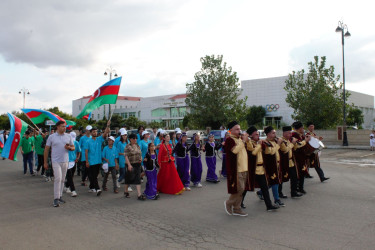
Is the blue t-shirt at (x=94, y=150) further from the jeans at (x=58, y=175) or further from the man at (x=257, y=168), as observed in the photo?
the man at (x=257, y=168)

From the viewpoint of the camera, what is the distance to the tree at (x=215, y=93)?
37062 mm

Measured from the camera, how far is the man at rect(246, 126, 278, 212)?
6344mm

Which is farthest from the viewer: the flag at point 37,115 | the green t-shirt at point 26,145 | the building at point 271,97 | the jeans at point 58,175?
the building at point 271,97

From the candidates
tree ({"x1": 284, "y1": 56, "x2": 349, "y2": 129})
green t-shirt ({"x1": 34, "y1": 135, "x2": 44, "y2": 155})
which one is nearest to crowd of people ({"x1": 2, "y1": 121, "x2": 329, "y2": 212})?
green t-shirt ({"x1": 34, "y1": 135, "x2": 44, "y2": 155})

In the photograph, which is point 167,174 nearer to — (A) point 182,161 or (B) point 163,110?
(A) point 182,161

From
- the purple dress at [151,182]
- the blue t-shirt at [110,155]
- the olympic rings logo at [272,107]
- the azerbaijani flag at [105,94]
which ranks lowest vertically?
the purple dress at [151,182]

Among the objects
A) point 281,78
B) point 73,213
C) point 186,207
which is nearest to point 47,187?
point 73,213

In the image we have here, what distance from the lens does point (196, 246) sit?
4547 millimetres

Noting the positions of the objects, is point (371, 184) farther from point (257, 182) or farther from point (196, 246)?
point (196, 246)

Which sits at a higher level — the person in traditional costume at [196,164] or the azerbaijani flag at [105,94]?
the azerbaijani flag at [105,94]

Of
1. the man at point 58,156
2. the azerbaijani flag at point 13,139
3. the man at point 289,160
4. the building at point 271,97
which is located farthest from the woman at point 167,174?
the building at point 271,97

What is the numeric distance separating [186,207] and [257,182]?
5.39 feet

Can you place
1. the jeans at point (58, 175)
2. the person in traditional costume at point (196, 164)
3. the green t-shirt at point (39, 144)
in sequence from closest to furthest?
the jeans at point (58, 175) < the person in traditional costume at point (196, 164) < the green t-shirt at point (39, 144)

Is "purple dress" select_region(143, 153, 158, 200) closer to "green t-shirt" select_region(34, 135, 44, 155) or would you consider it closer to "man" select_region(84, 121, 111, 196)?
"man" select_region(84, 121, 111, 196)
